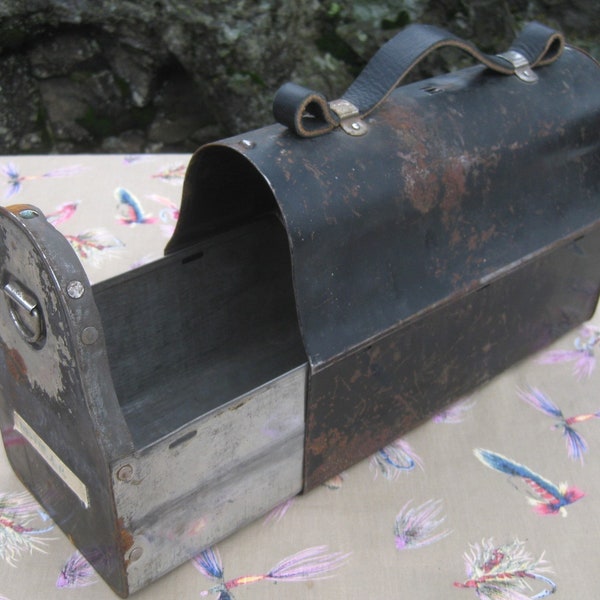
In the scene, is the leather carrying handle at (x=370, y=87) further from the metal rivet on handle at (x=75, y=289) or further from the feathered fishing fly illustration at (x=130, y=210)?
the feathered fishing fly illustration at (x=130, y=210)

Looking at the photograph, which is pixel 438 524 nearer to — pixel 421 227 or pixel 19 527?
pixel 421 227

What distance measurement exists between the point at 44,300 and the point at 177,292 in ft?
1.25

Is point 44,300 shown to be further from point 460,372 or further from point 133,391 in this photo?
point 460,372

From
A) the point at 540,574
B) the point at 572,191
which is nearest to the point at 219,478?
the point at 540,574

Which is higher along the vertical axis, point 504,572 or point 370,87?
point 370,87

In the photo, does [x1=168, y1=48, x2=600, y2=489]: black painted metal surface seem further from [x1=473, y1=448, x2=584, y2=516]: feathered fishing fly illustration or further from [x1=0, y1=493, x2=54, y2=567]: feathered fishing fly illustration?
[x1=0, y1=493, x2=54, y2=567]: feathered fishing fly illustration

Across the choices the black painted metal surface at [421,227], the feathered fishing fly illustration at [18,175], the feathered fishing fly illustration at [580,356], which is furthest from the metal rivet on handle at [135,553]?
the feathered fishing fly illustration at [18,175]

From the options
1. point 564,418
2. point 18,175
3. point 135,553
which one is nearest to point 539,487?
point 564,418

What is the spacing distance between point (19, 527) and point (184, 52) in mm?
1630

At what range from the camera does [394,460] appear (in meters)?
1.09

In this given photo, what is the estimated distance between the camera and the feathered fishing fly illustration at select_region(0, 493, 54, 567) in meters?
0.95

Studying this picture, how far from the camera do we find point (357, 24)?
224cm

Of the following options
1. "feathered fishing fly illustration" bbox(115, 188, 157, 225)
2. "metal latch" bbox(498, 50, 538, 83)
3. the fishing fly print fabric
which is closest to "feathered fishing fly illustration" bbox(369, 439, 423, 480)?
the fishing fly print fabric

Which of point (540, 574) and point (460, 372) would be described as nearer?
point (540, 574)
